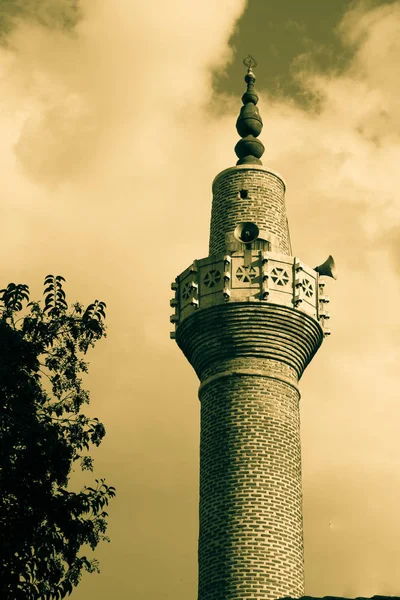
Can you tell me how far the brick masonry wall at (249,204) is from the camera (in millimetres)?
23703

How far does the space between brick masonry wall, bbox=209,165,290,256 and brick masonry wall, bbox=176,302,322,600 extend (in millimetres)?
1808

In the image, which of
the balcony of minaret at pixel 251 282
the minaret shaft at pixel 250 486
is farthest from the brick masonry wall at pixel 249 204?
→ the minaret shaft at pixel 250 486

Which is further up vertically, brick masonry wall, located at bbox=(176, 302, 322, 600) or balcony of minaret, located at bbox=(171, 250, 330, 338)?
balcony of minaret, located at bbox=(171, 250, 330, 338)

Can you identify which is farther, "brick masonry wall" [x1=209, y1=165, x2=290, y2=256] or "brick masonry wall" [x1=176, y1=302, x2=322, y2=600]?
"brick masonry wall" [x1=209, y1=165, x2=290, y2=256]

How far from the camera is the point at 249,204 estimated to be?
23.9 meters

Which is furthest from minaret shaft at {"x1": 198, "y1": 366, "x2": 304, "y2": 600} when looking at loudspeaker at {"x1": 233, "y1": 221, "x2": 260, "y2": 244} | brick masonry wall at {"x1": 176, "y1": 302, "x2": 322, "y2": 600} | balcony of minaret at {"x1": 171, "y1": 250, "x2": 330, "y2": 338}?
loudspeaker at {"x1": 233, "y1": 221, "x2": 260, "y2": 244}

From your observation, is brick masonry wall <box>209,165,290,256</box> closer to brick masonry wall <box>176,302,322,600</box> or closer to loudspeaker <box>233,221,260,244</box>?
loudspeaker <box>233,221,260,244</box>

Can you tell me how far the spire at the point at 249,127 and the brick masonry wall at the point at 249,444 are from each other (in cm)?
417

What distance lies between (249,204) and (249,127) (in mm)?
2314

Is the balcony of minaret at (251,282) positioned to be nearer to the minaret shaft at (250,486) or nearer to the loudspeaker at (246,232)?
the loudspeaker at (246,232)

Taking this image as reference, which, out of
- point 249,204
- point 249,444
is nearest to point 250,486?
point 249,444

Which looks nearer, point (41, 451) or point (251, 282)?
point (41, 451)

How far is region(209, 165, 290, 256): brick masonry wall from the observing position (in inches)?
933

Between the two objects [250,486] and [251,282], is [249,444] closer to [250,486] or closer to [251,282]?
[250,486]
